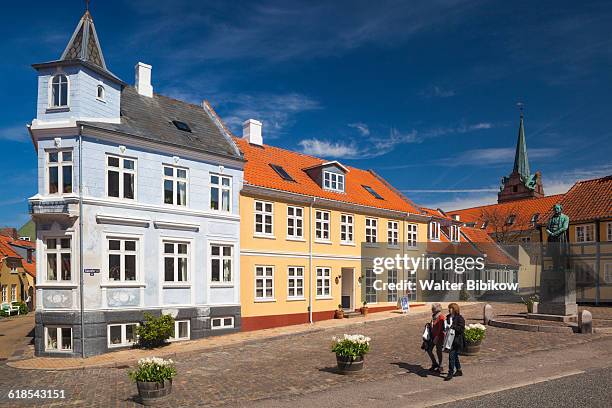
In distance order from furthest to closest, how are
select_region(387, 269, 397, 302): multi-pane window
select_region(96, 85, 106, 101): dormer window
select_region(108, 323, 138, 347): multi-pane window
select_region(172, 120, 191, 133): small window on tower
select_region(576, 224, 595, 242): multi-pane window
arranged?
select_region(576, 224, 595, 242): multi-pane window → select_region(387, 269, 397, 302): multi-pane window → select_region(172, 120, 191, 133): small window on tower → select_region(96, 85, 106, 101): dormer window → select_region(108, 323, 138, 347): multi-pane window

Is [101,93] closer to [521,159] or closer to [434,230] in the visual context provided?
[434,230]

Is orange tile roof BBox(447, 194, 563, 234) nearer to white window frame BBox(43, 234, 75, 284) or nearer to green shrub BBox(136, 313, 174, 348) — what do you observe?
green shrub BBox(136, 313, 174, 348)

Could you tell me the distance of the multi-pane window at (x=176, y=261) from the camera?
21281 millimetres

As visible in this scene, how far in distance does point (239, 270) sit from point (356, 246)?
8.88 metres

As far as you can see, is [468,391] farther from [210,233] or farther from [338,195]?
[338,195]

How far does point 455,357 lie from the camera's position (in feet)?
42.9

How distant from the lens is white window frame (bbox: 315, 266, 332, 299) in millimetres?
27953

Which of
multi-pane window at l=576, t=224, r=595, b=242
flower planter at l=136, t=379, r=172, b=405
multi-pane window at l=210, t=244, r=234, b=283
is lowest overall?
flower planter at l=136, t=379, r=172, b=405

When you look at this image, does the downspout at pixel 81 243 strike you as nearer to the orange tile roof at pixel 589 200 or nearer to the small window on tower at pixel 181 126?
the small window on tower at pixel 181 126

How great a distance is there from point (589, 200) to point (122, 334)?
3519cm

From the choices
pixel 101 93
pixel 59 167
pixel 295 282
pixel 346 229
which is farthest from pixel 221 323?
pixel 101 93

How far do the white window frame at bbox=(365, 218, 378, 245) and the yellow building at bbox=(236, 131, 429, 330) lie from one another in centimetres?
6

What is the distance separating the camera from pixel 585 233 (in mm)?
38562

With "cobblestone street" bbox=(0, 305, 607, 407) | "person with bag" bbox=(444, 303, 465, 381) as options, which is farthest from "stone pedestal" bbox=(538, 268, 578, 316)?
"person with bag" bbox=(444, 303, 465, 381)
